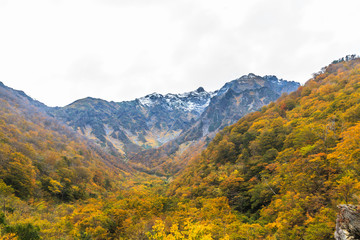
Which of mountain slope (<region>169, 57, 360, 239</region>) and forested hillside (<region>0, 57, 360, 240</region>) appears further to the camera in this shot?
forested hillside (<region>0, 57, 360, 240</region>)

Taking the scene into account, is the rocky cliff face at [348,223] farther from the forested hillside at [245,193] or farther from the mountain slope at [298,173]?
the forested hillside at [245,193]

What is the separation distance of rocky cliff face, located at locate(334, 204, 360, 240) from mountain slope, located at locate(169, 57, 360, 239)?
1747 mm

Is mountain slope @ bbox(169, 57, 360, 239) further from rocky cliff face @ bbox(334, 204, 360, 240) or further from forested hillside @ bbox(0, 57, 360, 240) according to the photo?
rocky cliff face @ bbox(334, 204, 360, 240)

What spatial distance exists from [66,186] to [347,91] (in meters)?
86.6

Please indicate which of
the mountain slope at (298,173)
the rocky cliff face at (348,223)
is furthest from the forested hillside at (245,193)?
the rocky cliff face at (348,223)

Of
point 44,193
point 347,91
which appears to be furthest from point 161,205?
point 347,91

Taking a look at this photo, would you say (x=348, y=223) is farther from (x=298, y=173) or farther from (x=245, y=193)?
(x=245, y=193)

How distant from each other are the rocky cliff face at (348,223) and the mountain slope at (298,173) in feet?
5.73

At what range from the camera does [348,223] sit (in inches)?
474

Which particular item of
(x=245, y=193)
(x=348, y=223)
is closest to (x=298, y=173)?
(x=245, y=193)

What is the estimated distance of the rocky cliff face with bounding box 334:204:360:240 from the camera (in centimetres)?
1163

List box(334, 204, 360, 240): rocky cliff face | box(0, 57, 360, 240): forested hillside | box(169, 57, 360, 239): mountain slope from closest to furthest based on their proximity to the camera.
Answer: box(334, 204, 360, 240): rocky cliff face
box(169, 57, 360, 239): mountain slope
box(0, 57, 360, 240): forested hillside

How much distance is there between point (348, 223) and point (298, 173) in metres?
14.4

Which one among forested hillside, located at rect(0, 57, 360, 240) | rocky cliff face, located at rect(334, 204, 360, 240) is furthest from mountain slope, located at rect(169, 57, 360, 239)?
rocky cliff face, located at rect(334, 204, 360, 240)
